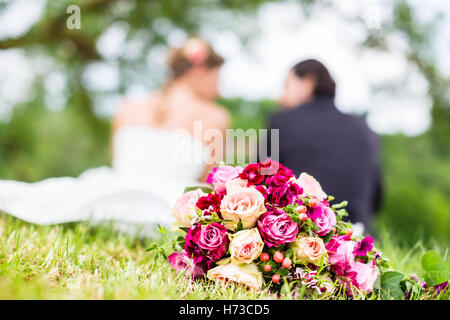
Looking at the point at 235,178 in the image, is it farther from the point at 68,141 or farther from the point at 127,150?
the point at 68,141

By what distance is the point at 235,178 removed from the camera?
142cm

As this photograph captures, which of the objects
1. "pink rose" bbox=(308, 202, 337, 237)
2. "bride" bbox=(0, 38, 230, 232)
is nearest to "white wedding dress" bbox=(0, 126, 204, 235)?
"bride" bbox=(0, 38, 230, 232)

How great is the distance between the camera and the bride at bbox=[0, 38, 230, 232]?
2404 mm

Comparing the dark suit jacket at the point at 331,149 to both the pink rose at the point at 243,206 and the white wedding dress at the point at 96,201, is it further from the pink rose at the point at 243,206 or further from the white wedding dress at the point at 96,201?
the pink rose at the point at 243,206

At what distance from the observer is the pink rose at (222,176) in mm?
1418

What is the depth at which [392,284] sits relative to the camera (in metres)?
1.42

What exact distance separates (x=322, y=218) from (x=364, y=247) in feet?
0.62

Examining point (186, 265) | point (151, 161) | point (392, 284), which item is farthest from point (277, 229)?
point (151, 161)

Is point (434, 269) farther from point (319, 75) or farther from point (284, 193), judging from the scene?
point (319, 75)

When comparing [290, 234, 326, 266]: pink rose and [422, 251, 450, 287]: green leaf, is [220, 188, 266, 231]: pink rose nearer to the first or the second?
[290, 234, 326, 266]: pink rose

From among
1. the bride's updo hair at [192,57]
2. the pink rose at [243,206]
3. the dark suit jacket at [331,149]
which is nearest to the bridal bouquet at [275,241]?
the pink rose at [243,206]

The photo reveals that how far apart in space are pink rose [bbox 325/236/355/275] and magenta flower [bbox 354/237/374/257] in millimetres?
28

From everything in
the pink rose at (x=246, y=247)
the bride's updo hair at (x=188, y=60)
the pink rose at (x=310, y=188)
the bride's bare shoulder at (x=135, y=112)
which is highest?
the bride's updo hair at (x=188, y=60)

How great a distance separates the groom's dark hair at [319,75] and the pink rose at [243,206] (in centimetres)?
153
